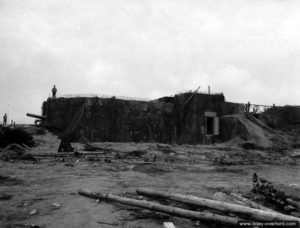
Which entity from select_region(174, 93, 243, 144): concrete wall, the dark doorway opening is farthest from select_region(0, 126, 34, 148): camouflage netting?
the dark doorway opening

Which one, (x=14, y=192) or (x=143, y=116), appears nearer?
(x=14, y=192)

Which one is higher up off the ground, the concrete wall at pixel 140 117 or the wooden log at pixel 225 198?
the concrete wall at pixel 140 117

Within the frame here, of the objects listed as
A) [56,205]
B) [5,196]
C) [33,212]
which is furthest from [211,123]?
[33,212]

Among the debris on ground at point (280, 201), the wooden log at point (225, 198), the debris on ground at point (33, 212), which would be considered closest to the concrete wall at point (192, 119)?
the debris on ground at point (280, 201)

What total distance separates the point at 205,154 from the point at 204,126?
6166mm

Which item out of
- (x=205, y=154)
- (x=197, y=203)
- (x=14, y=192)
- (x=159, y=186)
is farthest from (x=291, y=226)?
(x=205, y=154)

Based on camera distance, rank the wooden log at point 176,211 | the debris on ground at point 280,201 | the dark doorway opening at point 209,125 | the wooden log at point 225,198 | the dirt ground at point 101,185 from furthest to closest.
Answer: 1. the dark doorway opening at point 209,125
2. the wooden log at point 225,198
3. the debris on ground at point 280,201
4. the dirt ground at point 101,185
5. the wooden log at point 176,211

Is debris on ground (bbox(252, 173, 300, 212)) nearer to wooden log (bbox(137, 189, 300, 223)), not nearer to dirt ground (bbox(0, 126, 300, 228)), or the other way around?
dirt ground (bbox(0, 126, 300, 228))

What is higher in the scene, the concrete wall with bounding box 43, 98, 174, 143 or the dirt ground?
the concrete wall with bounding box 43, 98, 174, 143

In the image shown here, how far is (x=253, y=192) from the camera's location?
6.44m

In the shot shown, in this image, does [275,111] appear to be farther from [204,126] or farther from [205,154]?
[205,154]

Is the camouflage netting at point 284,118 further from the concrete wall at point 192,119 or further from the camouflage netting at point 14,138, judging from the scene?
the camouflage netting at point 14,138

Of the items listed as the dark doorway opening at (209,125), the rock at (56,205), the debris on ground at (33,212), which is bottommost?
the debris on ground at (33,212)

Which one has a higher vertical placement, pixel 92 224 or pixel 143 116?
pixel 143 116
